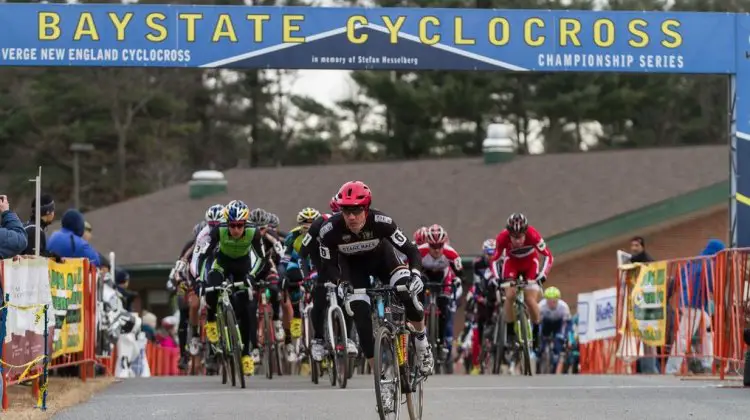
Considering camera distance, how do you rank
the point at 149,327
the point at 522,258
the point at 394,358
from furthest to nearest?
the point at 149,327 < the point at 522,258 < the point at 394,358

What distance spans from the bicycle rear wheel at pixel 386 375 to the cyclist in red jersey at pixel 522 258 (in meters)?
8.21

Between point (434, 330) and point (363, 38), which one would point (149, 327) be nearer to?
point (434, 330)

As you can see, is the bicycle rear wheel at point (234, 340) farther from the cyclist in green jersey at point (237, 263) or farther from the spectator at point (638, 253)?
the spectator at point (638, 253)

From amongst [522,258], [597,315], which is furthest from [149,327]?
[522,258]

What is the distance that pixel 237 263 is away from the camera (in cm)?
1702

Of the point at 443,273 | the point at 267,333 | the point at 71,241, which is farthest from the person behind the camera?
the point at 443,273

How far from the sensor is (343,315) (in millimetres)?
16391

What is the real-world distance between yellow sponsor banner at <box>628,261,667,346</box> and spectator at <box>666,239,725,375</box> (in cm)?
64

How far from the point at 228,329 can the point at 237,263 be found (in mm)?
897

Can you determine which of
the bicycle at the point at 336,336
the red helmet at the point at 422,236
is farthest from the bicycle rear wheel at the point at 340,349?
the red helmet at the point at 422,236

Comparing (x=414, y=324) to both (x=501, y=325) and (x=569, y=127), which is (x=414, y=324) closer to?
(x=501, y=325)

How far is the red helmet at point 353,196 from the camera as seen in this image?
11.4 meters

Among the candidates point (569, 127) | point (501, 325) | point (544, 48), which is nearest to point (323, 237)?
point (501, 325)

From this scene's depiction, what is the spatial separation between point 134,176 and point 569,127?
54.3 feet
